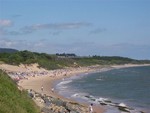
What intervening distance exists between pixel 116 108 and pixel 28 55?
9874 cm

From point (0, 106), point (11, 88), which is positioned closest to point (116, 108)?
point (11, 88)

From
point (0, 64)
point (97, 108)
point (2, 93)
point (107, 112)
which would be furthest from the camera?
point (0, 64)

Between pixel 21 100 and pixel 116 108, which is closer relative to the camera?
pixel 21 100

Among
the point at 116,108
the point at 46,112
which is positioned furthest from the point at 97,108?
the point at 46,112

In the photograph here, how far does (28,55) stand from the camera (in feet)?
448

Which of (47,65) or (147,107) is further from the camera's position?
(47,65)

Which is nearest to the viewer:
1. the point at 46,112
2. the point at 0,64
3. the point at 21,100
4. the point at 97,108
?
the point at 21,100

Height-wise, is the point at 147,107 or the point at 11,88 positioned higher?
the point at 11,88

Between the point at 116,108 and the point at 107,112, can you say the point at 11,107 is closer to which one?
the point at 107,112

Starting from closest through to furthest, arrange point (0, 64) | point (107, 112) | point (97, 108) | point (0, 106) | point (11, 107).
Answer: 1. point (0, 106)
2. point (11, 107)
3. point (107, 112)
4. point (97, 108)
5. point (0, 64)

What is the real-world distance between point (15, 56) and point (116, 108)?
93.2 meters

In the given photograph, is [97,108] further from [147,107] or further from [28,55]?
[28,55]

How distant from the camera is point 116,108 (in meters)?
40.2

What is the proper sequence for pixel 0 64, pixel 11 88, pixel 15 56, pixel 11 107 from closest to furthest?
pixel 11 107 < pixel 11 88 < pixel 0 64 < pixel 15 56
